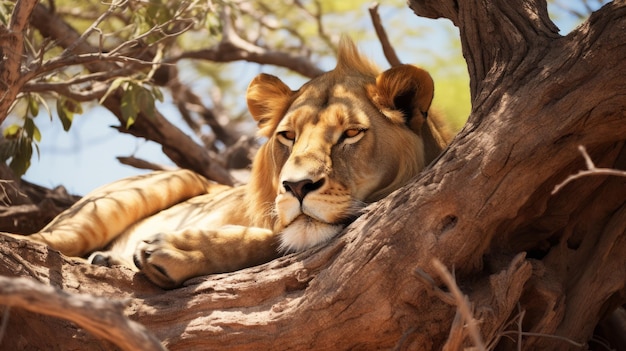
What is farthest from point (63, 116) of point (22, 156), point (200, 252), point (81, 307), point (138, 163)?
point (81, 307)

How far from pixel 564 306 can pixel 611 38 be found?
1378 millimetres

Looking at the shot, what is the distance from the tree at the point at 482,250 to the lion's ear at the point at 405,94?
18.0 inches

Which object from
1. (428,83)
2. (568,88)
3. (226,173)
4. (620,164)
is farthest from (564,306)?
(226,173)

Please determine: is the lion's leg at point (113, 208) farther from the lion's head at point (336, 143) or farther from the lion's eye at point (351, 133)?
the lion's eye at point (351, 133)

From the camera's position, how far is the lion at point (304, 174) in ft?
14.9

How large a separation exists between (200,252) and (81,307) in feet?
6.59

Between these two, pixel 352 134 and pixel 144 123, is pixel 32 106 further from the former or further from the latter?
pixel 352 134

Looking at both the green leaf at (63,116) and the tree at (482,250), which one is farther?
the green leaf at (63,116)

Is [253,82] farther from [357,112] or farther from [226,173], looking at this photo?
[226,173]

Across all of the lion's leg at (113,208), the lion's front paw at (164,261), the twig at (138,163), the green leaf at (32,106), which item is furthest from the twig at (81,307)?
the twig at (138,163)

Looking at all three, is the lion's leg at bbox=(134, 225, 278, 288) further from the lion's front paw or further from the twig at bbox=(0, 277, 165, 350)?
the twig at bbox=(0, 277, 165, 350)

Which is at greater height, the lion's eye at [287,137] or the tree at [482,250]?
the lion's eye at [287,137]

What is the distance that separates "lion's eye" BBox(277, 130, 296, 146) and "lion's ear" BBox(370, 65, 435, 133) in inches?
21.4

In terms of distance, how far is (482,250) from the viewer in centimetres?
415
